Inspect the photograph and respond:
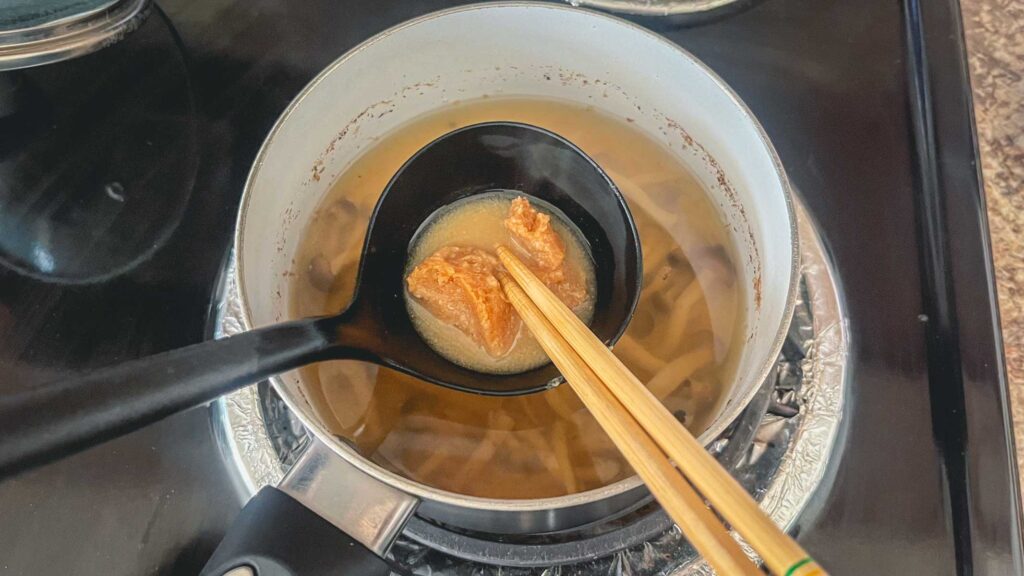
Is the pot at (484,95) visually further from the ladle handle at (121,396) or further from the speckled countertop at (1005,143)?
the speckled countertop at (1005,143)

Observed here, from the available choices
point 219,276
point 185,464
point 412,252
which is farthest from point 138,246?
point 412,252

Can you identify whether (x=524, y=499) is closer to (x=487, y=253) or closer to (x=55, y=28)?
(x=487, y=253)

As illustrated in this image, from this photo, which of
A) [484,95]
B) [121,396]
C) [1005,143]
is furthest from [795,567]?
[1005,143]

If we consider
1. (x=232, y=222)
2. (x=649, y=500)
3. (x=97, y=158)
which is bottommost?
(x=97, y=158)

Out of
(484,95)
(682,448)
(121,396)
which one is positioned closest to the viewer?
(121,396)

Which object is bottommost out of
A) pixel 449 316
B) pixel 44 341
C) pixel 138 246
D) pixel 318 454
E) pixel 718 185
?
pixel 44 341

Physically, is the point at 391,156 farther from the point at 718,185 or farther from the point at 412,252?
the point at 718,185

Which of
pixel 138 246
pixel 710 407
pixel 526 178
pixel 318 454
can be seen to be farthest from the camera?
pixel 138 246
